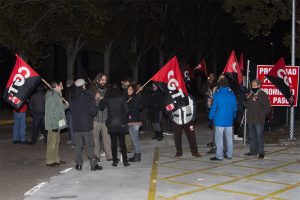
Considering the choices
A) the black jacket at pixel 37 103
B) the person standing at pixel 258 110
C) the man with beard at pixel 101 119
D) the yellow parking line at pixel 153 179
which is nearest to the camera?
the yellow parking line at pixel 153 179

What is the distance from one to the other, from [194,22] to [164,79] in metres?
35.3

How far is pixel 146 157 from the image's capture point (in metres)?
11.6

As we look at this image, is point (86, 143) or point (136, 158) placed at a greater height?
point (86, 143)

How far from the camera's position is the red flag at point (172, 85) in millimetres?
11398

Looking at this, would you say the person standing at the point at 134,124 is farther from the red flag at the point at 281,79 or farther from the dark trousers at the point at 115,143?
the red flag at the point at 281,79

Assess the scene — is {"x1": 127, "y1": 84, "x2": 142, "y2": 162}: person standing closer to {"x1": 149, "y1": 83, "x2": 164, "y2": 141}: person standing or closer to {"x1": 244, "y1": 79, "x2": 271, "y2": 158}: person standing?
{"x1": 244, "y1": 79, "x2": 271, "y2": 158}: person standing

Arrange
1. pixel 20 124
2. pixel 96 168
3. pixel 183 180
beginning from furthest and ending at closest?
pixel 20 124 < pixel 96 168 < pixel 183 180

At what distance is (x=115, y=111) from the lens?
10359 millimetres

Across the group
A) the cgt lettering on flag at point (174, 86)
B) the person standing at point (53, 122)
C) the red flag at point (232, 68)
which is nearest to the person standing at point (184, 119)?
the cgt lettering on flag at point (174, 86)

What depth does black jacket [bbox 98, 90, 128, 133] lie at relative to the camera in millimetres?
10344

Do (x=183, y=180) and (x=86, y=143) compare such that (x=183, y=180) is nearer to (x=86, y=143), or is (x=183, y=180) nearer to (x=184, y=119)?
(x=86, y=143)

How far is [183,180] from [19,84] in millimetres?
4379

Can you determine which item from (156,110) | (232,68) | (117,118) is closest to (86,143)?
(117,118)

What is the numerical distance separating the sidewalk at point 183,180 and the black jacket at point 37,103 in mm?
3383
